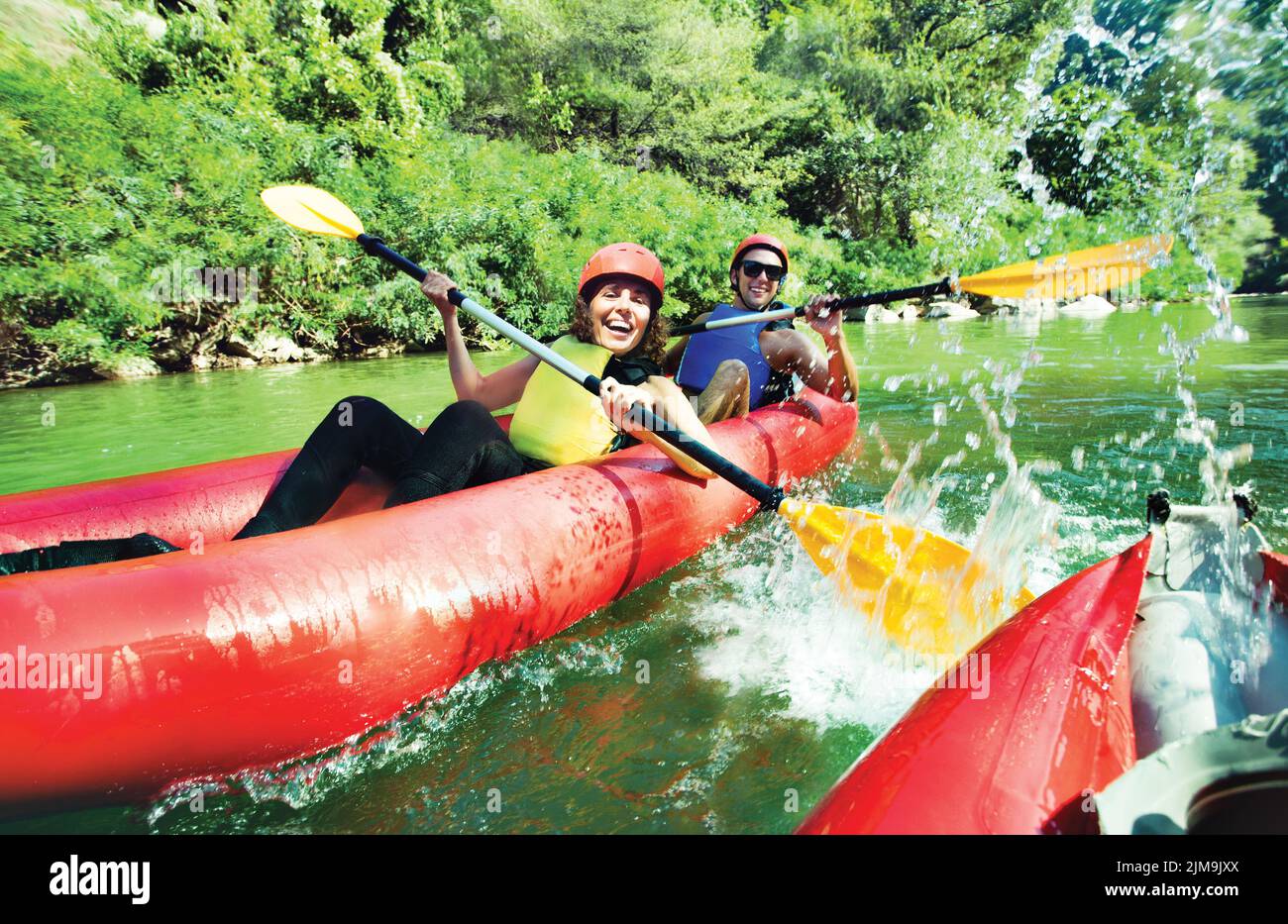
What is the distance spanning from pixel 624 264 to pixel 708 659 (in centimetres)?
141

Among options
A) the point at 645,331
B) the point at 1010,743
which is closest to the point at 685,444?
the point at 645,331

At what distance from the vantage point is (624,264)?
2.75 meters

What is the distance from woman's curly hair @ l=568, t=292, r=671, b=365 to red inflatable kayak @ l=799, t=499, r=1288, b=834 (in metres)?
1.78

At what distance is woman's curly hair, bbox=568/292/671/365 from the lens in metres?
2.88

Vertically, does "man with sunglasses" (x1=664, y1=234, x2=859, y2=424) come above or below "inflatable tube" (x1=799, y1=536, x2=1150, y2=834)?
above

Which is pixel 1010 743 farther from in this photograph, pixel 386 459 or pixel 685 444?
pixel 386 459

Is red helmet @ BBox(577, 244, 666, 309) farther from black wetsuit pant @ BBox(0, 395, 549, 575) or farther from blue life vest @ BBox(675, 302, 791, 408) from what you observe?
blue life vest @ BBox(675, 302, 791, 408)

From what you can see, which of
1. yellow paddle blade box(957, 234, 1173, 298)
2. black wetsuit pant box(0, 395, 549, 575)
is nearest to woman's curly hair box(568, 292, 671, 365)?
black wetsuit pant box(0, 395, 549, 575)

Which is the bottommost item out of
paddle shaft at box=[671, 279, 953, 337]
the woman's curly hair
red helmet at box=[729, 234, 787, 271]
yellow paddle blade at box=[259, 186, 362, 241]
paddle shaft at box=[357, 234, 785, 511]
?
paddle shaft at box=[357, 234, 785, 511]

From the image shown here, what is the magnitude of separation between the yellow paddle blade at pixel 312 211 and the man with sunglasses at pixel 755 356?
1.89 m

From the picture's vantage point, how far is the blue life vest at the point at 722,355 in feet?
13.1

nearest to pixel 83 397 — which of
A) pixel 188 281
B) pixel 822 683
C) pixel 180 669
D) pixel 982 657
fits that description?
pixel 188 281
